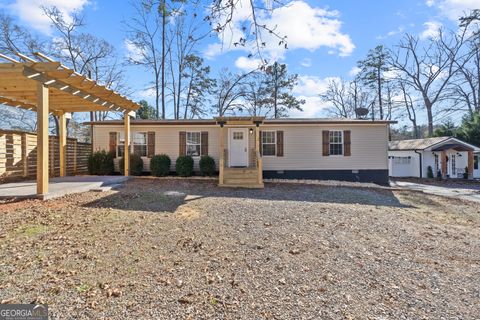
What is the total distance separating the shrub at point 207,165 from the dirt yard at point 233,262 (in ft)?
20.3

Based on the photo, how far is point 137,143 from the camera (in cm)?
1362

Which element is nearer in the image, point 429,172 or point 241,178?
point 241,178

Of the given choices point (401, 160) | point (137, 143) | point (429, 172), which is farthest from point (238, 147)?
point (429, 172)

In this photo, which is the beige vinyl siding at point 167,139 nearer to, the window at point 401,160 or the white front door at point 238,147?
the white front door at point 238,147

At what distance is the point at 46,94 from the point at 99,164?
20.5ft

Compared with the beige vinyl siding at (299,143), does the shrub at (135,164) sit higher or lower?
lower

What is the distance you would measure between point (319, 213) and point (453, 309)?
3.71 m

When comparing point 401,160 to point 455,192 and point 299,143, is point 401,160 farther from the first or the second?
point 299,143

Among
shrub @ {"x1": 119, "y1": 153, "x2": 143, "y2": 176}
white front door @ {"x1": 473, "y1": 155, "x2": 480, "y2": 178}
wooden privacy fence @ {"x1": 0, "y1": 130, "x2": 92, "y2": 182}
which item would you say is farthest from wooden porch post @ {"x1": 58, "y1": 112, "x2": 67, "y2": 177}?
white front door @ {"x1": 473, "y1": 155, "x2": 480, "y2": 178}

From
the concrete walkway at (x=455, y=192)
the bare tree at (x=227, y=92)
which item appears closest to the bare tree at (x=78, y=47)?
the bare tree at (x=227, y=92)

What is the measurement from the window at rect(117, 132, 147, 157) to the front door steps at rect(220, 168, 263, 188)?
4.99 metres

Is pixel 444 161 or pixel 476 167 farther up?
pixel 444 161

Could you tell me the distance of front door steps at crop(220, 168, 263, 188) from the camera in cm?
1073

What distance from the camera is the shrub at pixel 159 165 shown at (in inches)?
499
